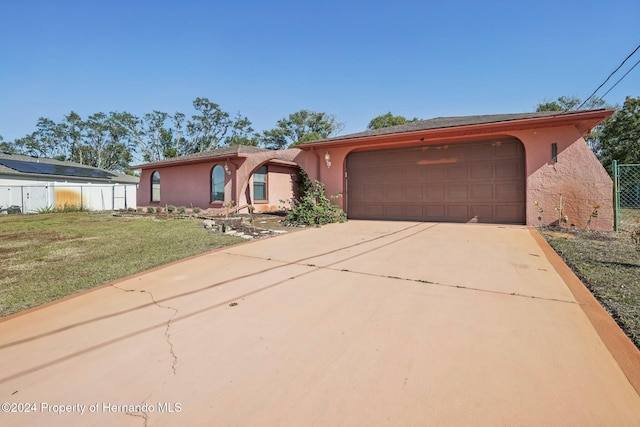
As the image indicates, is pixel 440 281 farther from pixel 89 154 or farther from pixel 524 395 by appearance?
pixel 89 154

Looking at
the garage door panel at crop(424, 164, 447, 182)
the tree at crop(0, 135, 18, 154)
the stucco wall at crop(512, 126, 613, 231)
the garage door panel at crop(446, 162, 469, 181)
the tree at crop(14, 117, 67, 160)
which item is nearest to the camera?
the stucco wall at crop(512, 126, 613, 231)

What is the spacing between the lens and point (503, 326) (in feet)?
7.68

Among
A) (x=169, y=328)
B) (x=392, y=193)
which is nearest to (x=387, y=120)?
(x=392, y=193)

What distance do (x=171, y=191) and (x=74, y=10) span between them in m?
8.45

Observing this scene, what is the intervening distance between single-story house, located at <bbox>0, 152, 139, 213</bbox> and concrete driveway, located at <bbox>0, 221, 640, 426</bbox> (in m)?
19.4

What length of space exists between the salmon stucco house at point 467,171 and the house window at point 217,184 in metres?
0.43

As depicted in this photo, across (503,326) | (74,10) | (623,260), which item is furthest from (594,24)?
(74,10)

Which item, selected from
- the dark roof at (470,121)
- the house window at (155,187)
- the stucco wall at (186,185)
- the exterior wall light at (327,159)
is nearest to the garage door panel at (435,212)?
the dark roof at (470,121)

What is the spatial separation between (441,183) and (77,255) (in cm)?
943

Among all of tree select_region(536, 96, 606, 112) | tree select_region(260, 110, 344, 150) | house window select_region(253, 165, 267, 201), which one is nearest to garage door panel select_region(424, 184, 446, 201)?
house window select_region(253, 165, 267, 201)

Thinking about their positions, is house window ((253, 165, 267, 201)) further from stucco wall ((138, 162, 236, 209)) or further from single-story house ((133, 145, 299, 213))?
stucco wall ((138, 162, 236, 209))

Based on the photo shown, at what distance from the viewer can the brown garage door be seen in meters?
8.38

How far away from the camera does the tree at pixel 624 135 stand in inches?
750

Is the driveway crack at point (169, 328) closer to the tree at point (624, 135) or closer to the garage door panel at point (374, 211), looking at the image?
the garage door panel at point (374, 211)
